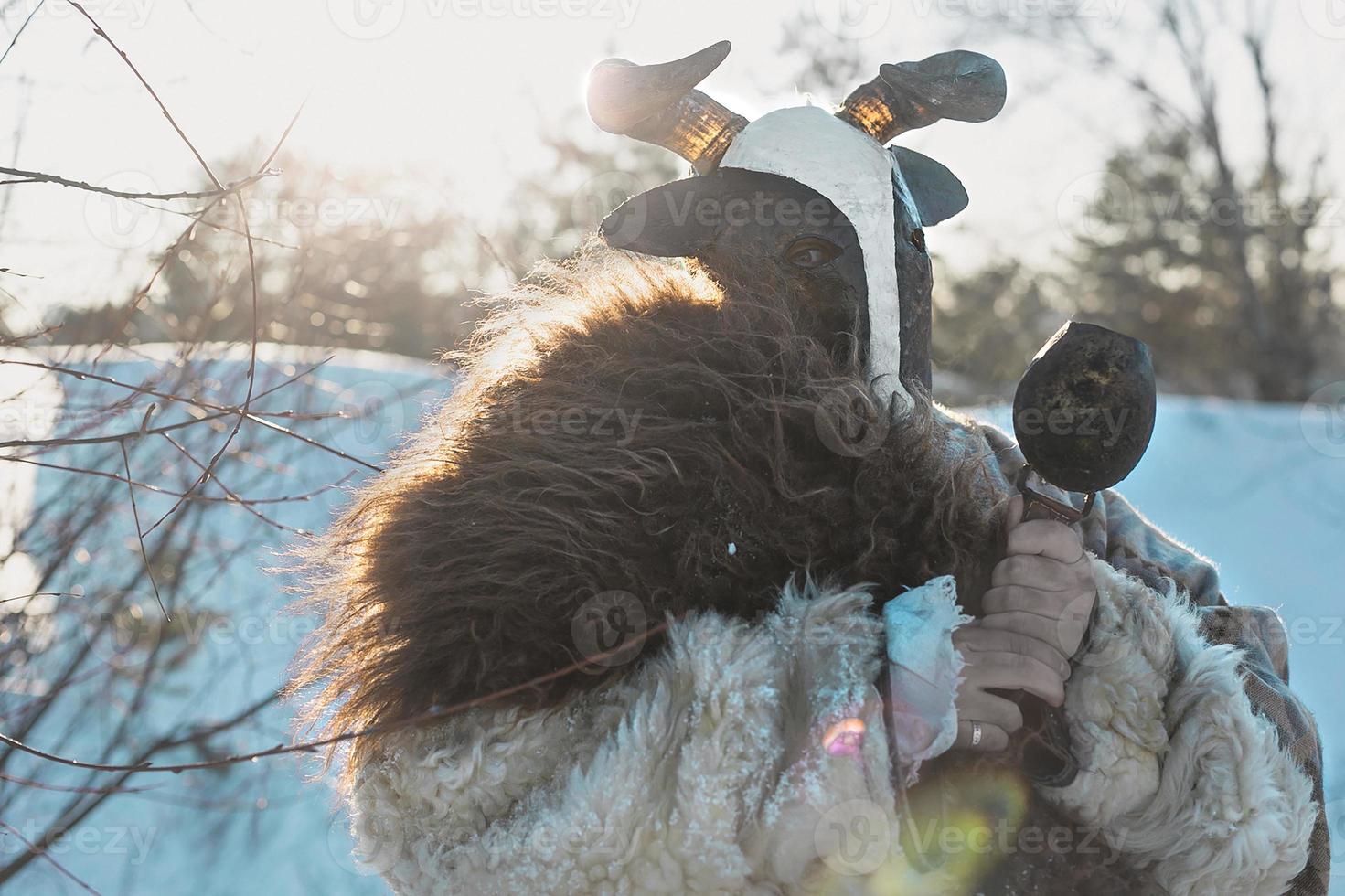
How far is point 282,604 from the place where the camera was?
4.13m

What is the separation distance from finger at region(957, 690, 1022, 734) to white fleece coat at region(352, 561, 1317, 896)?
84 millimetres

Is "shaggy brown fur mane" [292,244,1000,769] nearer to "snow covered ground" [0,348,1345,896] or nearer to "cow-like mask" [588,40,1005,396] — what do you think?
"cow-like mask" [588,40,1005,396]

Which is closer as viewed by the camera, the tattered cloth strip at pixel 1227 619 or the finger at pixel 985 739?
the finger at pixel 985 739

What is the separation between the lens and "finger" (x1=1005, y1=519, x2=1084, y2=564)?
1294 mm

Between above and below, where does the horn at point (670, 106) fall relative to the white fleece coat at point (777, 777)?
above

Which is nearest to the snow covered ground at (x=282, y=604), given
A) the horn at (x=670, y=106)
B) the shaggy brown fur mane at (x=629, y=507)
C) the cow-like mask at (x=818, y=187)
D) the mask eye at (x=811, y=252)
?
the shaggy brown fur mane at (x=629, y=507)

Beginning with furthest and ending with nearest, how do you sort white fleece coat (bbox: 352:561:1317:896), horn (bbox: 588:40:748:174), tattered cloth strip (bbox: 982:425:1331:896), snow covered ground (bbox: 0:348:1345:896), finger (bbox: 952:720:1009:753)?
snow covered ground (bbox: 0:348:1345:896) → horn (bbox: 588:40:748:174) → tattered cloth strip (bbox: 982:425:1331:896) → finger (bbox: 952:720:1009:753) → white fleece coat (bbox: 352:561:1317:896)

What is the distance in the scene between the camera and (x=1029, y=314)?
11062 millimetres

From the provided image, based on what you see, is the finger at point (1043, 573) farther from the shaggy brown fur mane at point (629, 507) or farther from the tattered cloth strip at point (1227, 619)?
the tattered cloth strip at point (1227, 619)

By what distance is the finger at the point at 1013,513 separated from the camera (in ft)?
4.41

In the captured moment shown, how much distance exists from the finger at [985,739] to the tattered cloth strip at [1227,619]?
1.19ft

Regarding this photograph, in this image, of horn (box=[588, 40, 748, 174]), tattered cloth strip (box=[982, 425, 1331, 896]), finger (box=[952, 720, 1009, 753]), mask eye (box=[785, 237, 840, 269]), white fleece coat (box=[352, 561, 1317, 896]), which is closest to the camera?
white fleece coat (box=[352, 561, 1317, 896])

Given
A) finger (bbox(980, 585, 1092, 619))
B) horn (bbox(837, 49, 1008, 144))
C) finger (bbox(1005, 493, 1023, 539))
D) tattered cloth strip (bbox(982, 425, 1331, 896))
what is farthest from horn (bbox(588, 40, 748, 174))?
finger (bbox(980, 585, 1092, 619))

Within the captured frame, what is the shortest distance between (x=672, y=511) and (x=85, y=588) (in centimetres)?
254
